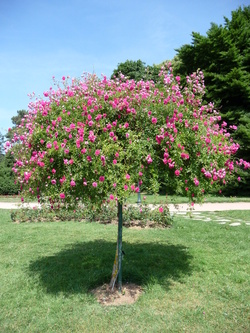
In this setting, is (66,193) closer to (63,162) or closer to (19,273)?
(63,162)

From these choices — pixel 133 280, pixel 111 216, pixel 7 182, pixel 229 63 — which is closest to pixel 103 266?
pixel 133 280

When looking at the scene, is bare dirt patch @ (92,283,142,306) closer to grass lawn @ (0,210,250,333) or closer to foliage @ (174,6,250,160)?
grass lawn @ (0,210,250,333)

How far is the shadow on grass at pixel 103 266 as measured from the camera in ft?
17.5

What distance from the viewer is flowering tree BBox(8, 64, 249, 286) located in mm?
4152

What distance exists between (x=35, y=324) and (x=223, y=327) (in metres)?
2.36

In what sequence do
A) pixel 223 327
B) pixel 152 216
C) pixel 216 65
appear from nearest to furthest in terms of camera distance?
pixel 223 327
pixel 152 216
pixel 216 65

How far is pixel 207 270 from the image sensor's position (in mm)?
5828

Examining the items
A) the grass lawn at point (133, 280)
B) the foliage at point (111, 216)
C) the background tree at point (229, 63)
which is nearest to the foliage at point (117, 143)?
the grass lawn at point (133, 280)

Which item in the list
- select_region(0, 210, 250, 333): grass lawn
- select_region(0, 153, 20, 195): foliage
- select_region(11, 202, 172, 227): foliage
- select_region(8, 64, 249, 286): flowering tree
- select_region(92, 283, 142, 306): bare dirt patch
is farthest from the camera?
select_region(0, 153, 20, 195): foliage

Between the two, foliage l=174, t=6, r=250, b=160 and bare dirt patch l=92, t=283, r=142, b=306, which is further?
foliage l=174, t=6, r=250, b=160

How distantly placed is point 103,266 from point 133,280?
803 millimetres

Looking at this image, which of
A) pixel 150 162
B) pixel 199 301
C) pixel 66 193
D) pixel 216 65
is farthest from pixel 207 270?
pixel 216 65

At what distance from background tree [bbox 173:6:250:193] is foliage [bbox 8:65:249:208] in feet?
62.0

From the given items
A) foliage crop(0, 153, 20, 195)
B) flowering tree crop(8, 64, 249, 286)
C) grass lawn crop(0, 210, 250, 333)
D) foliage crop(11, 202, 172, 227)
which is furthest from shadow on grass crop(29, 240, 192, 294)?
foliage crop(0, 153, 20, 195)
